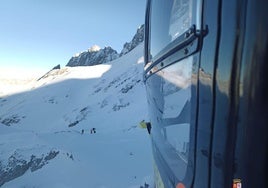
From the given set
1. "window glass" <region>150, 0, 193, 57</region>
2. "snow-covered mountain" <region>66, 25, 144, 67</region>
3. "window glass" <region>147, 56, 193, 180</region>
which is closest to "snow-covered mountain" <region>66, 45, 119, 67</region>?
"snow-covered mountain" <region>66, 25, 144, 67</region>

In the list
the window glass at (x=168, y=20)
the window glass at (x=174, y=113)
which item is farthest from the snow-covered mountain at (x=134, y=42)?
the window glass at (x=174, y=113)

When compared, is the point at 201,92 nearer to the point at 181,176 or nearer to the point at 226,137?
the point at 226,137

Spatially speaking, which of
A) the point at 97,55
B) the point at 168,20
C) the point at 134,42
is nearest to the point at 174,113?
the point at 168,20

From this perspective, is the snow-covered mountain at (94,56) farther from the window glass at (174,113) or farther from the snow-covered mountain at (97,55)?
the window glass at (174,113)

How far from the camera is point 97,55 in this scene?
15812 cm

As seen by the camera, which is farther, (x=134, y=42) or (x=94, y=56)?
(x=94, y=56)

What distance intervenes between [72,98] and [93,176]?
7898 cm

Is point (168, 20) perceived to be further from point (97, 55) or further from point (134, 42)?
point (97, 55)

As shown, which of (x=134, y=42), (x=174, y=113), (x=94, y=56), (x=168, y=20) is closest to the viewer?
(x=174, y=113)

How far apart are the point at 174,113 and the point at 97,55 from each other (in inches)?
6185

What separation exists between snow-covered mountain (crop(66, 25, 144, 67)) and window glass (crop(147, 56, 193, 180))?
452 feet

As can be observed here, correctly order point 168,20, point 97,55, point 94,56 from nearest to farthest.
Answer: point 168,20 < point 97,55 < point 94,56

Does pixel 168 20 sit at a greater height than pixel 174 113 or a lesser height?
greater

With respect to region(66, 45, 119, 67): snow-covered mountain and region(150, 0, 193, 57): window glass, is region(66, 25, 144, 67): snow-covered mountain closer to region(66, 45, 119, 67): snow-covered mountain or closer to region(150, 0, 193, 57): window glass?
region(66, 45, 119, 67): snow-covered mountain
